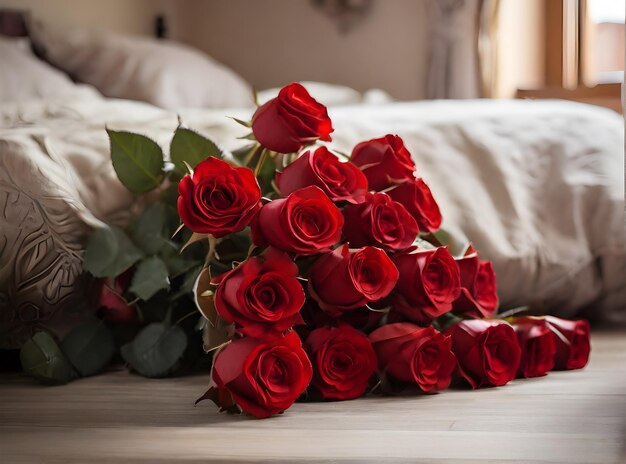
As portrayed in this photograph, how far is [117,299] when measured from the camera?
1.30 metres

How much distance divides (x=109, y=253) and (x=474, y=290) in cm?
50

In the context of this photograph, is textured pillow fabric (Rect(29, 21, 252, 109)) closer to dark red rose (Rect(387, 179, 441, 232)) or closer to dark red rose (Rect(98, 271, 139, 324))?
dark red rose (Rect(98, 271, 139, 324))

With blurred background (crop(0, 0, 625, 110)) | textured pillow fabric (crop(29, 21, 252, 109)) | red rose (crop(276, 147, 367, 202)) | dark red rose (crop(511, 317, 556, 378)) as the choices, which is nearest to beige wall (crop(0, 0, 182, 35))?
blurred background (crop(0, 0, 625, 110))

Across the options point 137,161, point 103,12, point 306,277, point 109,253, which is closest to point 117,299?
point 109,253

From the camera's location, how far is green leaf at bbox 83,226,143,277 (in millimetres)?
1265

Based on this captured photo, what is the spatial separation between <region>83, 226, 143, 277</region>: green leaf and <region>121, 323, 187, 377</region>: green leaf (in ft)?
0.31

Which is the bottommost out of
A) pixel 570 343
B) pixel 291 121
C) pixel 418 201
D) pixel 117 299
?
pixel 570 343

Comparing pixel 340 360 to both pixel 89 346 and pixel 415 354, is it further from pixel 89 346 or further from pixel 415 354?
pixel 89 346

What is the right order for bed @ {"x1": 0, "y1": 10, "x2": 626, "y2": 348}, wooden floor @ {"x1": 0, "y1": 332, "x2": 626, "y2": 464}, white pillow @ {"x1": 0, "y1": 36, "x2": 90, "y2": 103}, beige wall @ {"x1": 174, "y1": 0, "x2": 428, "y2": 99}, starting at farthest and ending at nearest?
beige wall @ {"x1": 174, "y1": 0, "x2": 428, "y2": 99}, white pillow @ {"x1": 0, "y1": 36, "x2": 90, "y2": 103}, bed @ {"x1": 0, "y1": 10, "x2": 626, "y2": 348}, wooden floor @ {"x1": 0, "y1": 332, "x2": 626, "y2": 464}

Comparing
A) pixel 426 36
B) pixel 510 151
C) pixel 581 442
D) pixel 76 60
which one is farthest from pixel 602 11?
pixel 581 442

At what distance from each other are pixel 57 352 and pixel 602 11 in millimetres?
3520

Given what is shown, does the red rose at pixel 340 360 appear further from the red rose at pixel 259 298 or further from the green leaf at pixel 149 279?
the green leaf at pixel 149 279

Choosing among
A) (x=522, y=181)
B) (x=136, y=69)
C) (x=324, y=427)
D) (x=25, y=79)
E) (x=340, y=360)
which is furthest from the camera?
(x=136, y=69)

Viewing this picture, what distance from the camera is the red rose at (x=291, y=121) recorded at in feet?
3.82
